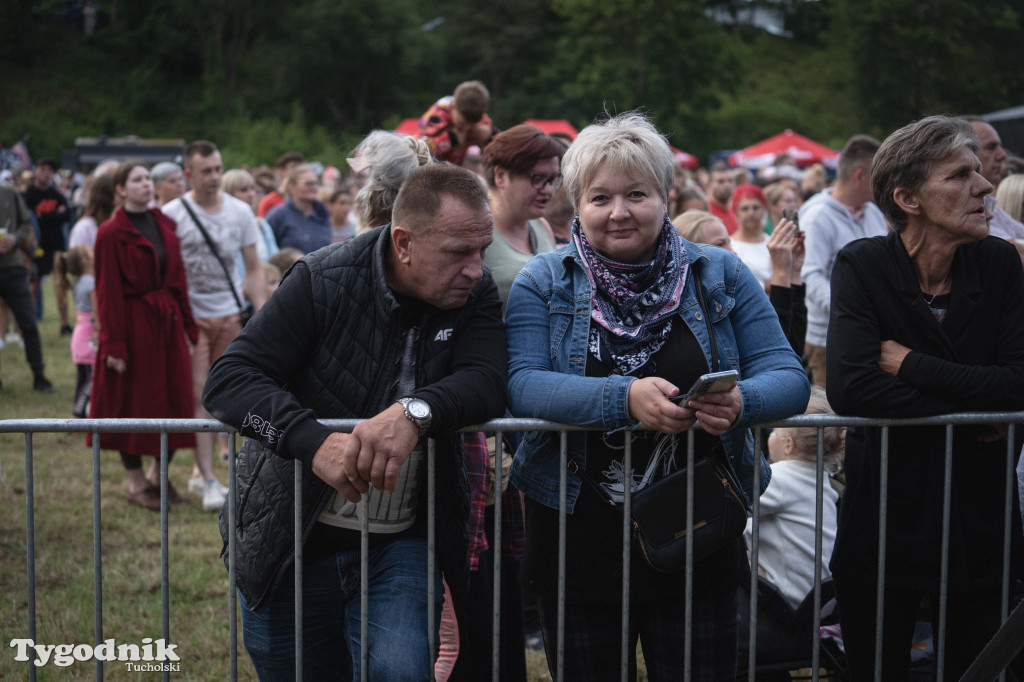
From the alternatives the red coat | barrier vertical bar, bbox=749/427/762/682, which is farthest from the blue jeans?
the red coat

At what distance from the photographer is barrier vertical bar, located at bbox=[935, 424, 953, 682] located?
2.80 m

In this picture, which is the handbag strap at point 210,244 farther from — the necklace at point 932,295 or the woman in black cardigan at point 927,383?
the necklace at point 932,295

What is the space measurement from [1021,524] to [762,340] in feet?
3.38

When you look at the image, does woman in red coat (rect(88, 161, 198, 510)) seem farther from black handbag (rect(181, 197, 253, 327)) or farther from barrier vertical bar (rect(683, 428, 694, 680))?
barrier vertical bar (rect(683, 428, 694, 680))

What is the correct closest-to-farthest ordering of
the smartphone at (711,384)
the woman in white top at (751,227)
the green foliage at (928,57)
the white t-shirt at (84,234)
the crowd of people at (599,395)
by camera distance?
the smartphone at (711,384)
the crowd of people at (599,395)
the woman in white top at (751,227)
the white t-shirt at (84,234)
the green foliage at (928,57)

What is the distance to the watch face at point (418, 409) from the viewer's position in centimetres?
247

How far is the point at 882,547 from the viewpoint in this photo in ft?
9.27

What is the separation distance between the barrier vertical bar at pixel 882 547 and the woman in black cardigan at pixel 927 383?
50mm

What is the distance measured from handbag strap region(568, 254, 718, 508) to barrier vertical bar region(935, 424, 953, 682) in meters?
0.71

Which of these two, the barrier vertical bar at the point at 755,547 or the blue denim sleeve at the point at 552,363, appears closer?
the blue denim sleeve at the point at 552,363

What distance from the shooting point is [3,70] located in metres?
53.7

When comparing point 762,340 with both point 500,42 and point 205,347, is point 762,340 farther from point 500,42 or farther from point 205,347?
point 500,42

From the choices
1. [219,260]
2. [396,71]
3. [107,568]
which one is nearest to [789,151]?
[219,260]

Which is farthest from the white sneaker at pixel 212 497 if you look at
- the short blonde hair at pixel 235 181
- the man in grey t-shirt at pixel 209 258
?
the short blonde hair at pixel 235 181
